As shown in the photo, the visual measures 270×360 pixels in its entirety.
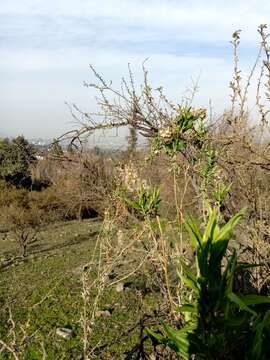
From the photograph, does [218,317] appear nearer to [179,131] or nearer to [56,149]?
[179,131]

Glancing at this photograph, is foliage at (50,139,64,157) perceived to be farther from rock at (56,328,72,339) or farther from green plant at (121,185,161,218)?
rock at (56,328,72,339)

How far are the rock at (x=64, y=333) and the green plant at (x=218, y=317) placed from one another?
828 centimetres

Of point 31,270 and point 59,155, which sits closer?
point 59,155

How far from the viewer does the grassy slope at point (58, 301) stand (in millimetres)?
8770

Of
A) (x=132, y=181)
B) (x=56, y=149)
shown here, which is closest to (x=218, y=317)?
(x=132, y=181)

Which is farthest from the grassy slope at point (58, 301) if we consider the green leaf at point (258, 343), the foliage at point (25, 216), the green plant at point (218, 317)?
the foliage at point (25, 216)

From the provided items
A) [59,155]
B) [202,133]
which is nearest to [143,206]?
[202,133]

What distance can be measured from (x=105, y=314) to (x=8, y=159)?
1174 inches

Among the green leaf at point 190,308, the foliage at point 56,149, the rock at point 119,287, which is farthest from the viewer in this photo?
the rock at point 119,287

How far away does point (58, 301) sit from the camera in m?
12.4

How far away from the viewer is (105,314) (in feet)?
36.5

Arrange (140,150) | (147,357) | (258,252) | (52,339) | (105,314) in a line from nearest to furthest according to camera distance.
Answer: (147,357), (258,252), (140,150), (52,339), (105,314)

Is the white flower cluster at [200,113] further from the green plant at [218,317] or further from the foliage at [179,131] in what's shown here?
the green plant at [218,317]

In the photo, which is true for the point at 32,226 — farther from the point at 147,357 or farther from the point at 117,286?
the point at 147,357
